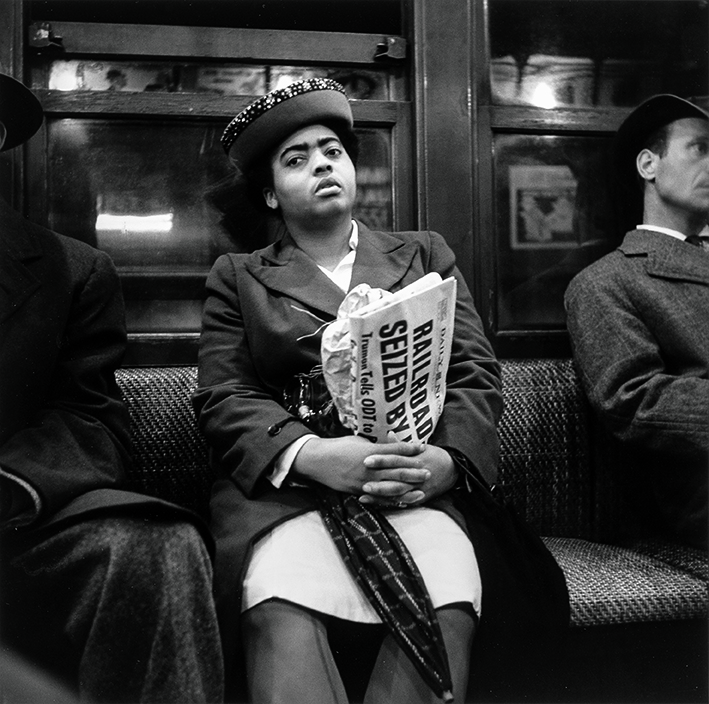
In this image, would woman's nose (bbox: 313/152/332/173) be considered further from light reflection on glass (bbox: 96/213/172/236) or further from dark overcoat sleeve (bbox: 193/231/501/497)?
light reflection on glass (bbox: 96/213/172/236)

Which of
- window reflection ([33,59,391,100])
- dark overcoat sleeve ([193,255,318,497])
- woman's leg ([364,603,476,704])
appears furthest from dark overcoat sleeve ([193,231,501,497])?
window reflection ([33,59,391,100])

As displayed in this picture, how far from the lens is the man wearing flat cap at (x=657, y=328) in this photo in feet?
6.86

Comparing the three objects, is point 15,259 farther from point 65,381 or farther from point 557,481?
point 557,481

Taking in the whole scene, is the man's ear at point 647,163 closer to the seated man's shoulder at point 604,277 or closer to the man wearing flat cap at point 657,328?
the man wearing flat cap at point 657,328

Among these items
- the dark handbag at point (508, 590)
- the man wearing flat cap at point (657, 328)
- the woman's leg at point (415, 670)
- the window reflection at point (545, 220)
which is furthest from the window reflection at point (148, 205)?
the woman's leg at point (415, 670)

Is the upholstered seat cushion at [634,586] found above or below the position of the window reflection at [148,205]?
below

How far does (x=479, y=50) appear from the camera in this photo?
265 cm

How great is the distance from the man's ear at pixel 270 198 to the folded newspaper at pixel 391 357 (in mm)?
685

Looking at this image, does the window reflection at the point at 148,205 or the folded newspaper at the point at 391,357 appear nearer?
the folded newspaper at the point at 391,357

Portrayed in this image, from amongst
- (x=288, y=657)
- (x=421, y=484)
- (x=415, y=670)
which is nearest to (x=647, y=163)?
(x=421, y=484)

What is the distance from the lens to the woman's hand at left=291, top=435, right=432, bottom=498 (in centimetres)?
166

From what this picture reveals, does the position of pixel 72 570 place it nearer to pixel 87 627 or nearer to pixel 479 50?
pixel 87 627

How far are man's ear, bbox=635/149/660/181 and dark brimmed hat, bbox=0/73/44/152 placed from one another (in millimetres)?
1759

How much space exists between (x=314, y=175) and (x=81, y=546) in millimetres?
1060
